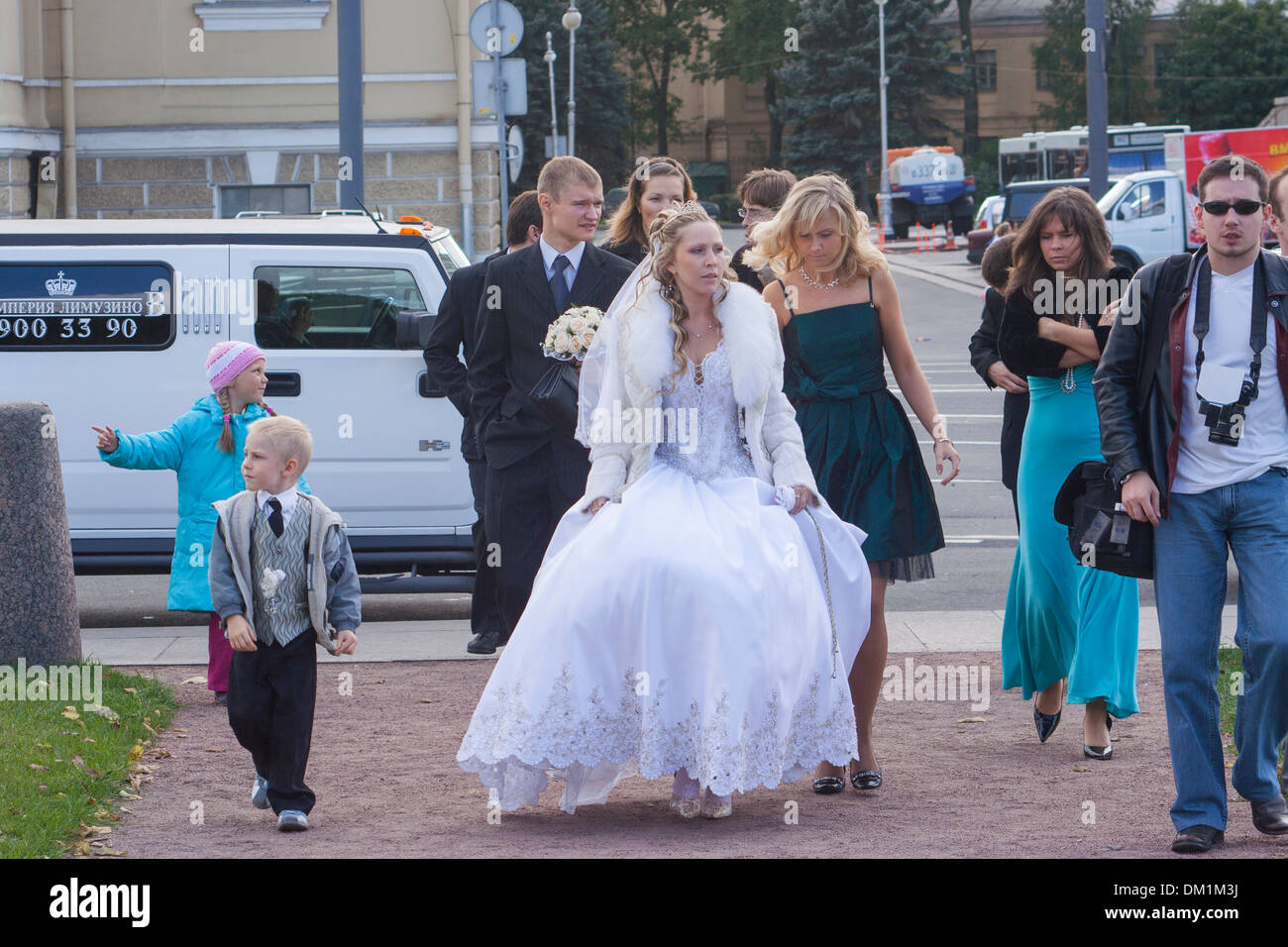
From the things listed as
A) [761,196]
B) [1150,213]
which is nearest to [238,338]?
[761,196]

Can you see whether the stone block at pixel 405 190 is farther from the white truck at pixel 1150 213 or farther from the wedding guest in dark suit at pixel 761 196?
the white truck at pixel 1150 213

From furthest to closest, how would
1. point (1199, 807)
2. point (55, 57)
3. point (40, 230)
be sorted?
1. point (55, 57)
2. point (40, 230)
3. point (1199, 807)

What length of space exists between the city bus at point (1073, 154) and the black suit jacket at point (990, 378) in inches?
1707

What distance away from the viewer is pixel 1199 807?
5.16m

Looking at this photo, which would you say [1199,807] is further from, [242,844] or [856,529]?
[242,844]

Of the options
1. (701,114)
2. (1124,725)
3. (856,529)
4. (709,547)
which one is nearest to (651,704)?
(709,547)

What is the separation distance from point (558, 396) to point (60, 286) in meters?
3.89

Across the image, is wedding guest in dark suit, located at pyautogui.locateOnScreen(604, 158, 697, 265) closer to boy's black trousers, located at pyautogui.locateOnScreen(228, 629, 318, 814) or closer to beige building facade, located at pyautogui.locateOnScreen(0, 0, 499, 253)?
boy's black trousers, located at pyautogui.locateOnScreen(228, 629, 318, 814)

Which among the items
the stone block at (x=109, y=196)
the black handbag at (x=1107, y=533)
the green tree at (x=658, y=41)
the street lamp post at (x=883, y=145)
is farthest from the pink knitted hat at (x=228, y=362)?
the green tree at (x=658, y=41)

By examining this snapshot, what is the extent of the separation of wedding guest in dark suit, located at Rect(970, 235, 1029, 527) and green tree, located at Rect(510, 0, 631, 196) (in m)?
56.3

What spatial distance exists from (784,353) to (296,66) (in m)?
17.3

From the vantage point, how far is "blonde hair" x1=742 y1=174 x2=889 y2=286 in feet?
20.8

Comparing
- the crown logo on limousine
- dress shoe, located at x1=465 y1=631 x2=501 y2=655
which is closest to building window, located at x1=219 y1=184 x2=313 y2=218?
the crown logo on limousine

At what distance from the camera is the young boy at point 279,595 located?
223 inches
